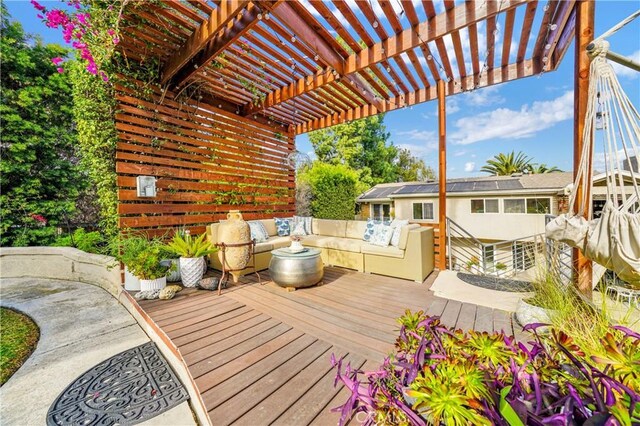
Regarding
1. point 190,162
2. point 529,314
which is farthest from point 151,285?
point 529,314

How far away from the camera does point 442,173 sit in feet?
13.3

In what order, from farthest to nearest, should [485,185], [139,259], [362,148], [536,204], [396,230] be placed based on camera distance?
[362,148]
[485,185]
[536,204]
[396,230]
[139,259]

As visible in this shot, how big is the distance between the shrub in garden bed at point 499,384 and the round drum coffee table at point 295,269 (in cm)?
225

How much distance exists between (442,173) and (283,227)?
3079 millimetres

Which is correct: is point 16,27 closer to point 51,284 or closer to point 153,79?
point 153,79

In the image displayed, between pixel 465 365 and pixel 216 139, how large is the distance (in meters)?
4.95

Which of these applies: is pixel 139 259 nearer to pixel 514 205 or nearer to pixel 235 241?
pixel 235 241

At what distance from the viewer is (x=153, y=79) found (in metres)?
3.73

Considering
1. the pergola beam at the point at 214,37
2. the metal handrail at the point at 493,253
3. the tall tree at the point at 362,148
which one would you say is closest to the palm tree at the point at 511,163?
the tall tree at the point at 362,148

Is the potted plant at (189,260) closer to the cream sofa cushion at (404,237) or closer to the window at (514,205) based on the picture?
the cream sofa cushion at (404,237)

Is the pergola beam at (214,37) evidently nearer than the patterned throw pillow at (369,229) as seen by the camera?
Yes

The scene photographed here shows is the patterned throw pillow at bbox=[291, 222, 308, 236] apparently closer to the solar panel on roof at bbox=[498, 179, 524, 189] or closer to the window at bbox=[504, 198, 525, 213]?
the window at bbox=[504, 198, 525, 213]

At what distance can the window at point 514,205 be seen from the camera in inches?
397

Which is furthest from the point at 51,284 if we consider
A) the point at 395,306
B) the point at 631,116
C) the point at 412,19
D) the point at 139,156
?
the point at 631,116
